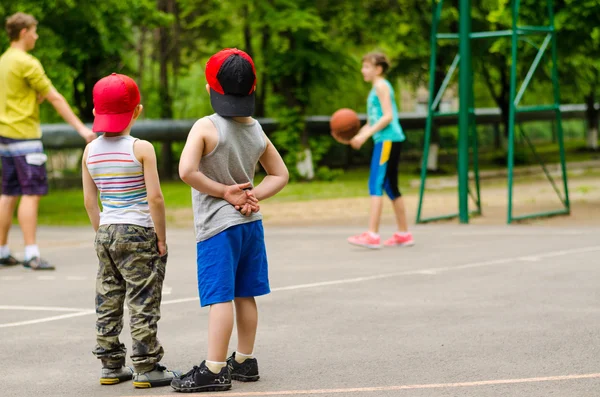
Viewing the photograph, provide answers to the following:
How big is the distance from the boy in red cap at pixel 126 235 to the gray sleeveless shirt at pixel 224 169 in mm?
235

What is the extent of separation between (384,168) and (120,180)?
5930 millimetres

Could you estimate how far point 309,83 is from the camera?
92.9 ft

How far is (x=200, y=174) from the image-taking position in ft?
16.9

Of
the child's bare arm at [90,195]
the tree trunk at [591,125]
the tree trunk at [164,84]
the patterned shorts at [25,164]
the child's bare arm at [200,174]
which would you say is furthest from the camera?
the tree trunk at [591,125]

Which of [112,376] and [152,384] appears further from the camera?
[112,376]

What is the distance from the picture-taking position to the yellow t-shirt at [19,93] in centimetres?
995

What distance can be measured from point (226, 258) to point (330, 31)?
26424 mm

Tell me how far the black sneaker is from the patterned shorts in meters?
5.00

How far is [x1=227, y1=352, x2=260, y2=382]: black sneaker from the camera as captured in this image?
5461mm

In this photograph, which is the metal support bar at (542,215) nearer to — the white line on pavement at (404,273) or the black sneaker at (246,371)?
the white line on pavement at (404,273)

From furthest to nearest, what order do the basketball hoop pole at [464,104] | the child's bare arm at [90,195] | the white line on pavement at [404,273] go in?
the basketball hoop pole at [464,104]
the white line on pavement at [404,273]
the child's bare arm at [90,195]

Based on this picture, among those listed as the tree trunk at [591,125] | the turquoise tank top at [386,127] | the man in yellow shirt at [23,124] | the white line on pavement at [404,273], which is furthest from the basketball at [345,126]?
the tree trunk at [591,125]

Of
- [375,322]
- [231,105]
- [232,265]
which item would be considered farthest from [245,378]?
[375,322]

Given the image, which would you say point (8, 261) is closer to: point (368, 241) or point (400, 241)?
point (368, 241)
